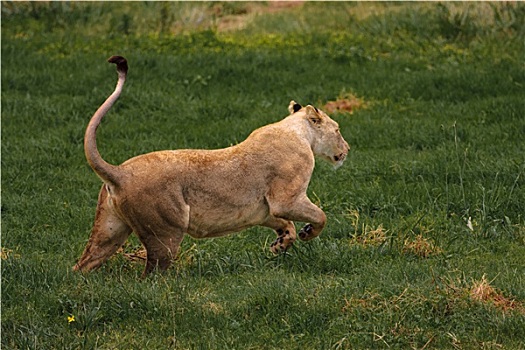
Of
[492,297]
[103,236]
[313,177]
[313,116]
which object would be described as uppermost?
[313,116]

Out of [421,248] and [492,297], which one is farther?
[421,248]

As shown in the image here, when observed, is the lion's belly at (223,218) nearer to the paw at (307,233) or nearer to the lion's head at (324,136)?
the paw at (307,233)

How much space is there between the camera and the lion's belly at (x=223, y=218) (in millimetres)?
7953

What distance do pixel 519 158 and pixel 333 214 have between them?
2289mm

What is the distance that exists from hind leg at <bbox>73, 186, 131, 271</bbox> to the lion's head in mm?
1607

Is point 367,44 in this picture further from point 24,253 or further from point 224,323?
point 224,323

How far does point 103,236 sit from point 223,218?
33.7 inches

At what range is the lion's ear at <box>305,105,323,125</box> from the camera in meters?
8.56

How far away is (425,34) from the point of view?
1574 centimetres

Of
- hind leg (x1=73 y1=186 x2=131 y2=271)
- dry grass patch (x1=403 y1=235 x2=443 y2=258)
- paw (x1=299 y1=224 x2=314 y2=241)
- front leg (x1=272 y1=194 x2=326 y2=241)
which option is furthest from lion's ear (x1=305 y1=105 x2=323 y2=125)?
hind leg (x1=73 y1=186 x2=131 y2=271)

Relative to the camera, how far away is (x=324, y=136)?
865 cm

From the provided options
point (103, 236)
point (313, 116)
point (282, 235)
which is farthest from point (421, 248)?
point (103, 236)

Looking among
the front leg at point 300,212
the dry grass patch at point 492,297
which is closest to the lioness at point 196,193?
the front leg at point 300,212

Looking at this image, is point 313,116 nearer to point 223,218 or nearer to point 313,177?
point 223,218
